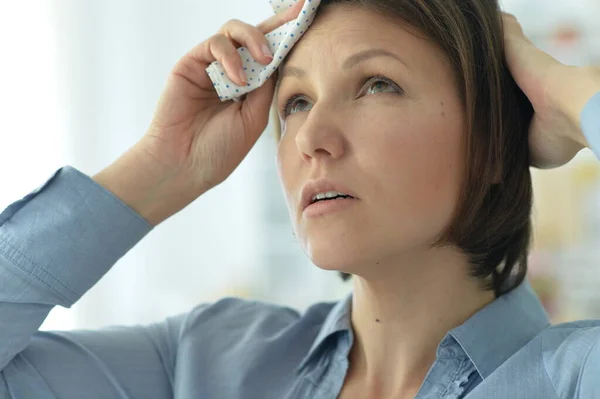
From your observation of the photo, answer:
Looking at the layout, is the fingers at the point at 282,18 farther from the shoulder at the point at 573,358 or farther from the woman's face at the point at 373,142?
the shoulder at the point at 573,358

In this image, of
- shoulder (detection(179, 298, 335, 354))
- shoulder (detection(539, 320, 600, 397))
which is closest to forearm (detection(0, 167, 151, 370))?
shoulder (detection(179, 298, 335, 354))

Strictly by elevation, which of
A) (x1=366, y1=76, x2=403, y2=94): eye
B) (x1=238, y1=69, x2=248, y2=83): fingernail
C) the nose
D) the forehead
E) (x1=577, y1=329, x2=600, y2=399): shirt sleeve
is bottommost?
(x1=577, y1=329, x2=600, y2=399): shirt sleeve

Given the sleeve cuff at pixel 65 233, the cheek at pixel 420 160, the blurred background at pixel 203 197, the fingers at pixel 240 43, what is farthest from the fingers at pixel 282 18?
the blurred background at pixel 203 197

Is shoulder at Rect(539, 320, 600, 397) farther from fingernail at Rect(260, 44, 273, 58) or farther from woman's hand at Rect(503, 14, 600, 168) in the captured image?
fingernail at Rect(260, 44, 273, 58)

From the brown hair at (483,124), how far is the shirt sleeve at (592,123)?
0.19 m

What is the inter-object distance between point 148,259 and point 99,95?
0.59 meters

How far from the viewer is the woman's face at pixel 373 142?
3.48 feet

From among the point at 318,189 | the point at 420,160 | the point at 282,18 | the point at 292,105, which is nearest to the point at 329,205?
the point at 318,189

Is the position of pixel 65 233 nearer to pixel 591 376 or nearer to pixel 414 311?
pixel 414 311

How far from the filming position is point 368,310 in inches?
47.9

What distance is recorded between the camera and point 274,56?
121cm

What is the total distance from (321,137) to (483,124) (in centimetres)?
26

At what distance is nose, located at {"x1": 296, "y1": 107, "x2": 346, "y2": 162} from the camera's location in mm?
1065

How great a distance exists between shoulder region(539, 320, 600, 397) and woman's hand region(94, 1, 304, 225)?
23.4 inches
